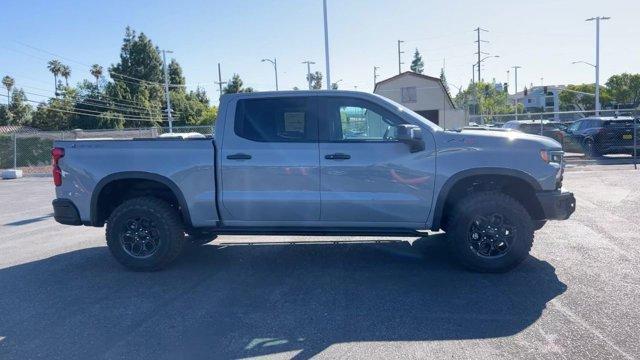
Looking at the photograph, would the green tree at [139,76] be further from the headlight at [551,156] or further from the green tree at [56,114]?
the headlight at [551,156]

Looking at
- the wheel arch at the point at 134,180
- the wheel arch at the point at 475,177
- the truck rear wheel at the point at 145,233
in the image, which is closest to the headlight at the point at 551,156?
the wheel arch at the point at 475,177

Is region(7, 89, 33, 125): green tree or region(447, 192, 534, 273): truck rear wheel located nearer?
region(447, 192, 534, 273): truck rear wheel

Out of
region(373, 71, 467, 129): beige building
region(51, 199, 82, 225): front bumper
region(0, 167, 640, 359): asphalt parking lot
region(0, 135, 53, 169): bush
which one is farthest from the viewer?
region(373, 71, 467, 129): beige building

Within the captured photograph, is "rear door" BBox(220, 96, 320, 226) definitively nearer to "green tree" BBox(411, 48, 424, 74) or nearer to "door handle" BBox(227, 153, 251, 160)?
"door handle" BBox(227, 153, 251, 160)

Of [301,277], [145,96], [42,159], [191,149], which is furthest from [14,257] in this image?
[145,96]

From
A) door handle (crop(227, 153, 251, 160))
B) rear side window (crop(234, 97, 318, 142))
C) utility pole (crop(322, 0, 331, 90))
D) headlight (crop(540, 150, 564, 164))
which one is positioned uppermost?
utility pole (crop(322, 0, 331, 90))

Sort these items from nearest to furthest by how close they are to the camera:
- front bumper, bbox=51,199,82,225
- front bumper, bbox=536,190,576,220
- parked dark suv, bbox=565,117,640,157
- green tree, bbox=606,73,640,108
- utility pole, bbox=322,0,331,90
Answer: front bumper, bbox=536,190,576,220
front bumper, bbox=51,199,82,225
parked dark suv, bbox=565,117,640,157
utility pole, bbox=322,0,331,90
green tree, bbox=606,73,640,108

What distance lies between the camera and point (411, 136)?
18.1ft

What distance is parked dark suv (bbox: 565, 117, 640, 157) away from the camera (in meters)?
19.7

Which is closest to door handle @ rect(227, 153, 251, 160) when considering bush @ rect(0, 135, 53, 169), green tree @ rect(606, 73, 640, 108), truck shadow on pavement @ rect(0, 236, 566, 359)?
truck shadow on pavement @ rect(0, 236, 566, 359)

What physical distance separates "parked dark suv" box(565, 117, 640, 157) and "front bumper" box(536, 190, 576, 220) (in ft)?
52.6

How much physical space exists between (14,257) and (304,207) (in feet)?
13.9

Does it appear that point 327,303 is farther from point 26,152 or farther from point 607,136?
point 26,152

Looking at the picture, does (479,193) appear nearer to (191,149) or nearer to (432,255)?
(432,255)
